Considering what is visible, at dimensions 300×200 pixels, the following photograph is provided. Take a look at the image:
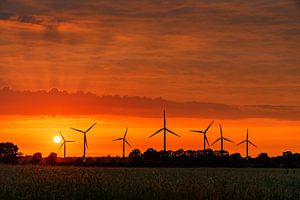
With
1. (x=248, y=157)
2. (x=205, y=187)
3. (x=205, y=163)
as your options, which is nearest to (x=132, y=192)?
(x=205, y=187)

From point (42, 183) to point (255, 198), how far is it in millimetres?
12123

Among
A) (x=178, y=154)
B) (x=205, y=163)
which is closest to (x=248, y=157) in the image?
(x=178, y=154)

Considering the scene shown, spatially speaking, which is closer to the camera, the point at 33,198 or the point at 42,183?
the point at 33,198

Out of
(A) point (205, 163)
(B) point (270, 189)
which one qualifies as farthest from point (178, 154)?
(B) point (270, 189)

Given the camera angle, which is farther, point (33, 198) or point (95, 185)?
point (95, 185)

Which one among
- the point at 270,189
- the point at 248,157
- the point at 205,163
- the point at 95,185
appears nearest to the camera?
the point at 95,185

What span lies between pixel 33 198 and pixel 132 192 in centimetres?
497

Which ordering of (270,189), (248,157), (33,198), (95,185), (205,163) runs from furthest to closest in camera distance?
(248,157) → (205,163) → (270,189) → (95,185) → (33,198)

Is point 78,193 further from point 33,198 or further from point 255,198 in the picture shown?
point 255,198

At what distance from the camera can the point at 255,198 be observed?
33.0m

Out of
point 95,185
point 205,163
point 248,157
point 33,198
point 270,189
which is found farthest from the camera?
point 248,157

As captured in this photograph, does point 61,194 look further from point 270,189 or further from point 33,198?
point 270,189

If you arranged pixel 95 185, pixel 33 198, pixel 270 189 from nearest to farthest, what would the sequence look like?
pixel 33 198, pixel 95 185, pixel 270 189

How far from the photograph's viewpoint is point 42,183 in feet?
120
